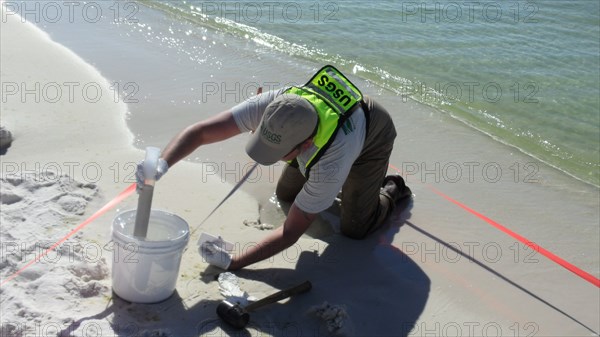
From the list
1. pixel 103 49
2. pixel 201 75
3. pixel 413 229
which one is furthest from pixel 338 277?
pixel 103 49

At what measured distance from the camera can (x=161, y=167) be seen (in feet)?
10.7

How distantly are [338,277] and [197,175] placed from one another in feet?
4.53

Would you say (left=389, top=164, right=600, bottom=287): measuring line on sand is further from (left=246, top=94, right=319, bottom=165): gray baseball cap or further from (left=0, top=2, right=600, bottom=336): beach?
(left=246, top=94, right=319, bottom=165): gray baseball cap

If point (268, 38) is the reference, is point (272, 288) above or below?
below

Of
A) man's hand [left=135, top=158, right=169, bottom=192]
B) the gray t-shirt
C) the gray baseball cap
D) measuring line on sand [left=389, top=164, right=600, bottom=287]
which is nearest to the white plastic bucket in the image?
man's hand [left=135, top=158, right=169, bottom=192]

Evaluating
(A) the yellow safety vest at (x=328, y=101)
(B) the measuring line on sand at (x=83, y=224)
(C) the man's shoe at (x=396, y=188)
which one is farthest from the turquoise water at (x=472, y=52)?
(B) the measuring line on sand at (x=83, y=224)

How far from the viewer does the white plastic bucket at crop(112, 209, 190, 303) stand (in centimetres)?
321

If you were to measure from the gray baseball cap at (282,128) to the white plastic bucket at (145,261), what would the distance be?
539 millimetres

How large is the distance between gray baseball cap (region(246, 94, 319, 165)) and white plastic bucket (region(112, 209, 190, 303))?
0.54 meters

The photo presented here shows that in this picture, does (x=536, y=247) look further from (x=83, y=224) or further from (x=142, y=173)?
(x=83, y=224)

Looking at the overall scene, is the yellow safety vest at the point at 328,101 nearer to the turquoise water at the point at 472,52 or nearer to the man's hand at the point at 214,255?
the man's hand at the point at 214,255

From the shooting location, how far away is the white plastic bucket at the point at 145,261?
3213mm

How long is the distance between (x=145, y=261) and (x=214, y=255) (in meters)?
0.54

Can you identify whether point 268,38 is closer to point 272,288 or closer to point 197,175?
point 197,175
